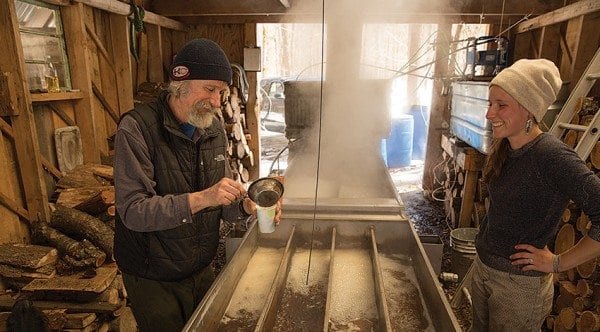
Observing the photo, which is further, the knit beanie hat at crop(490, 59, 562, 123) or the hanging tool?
the hanging tool

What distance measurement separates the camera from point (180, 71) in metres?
1.84

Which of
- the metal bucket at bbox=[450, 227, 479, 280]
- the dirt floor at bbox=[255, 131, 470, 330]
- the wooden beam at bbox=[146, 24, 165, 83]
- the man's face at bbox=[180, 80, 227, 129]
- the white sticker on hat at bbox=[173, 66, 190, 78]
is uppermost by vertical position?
the wooden beam at bbox=[146, 24, 165, 83]

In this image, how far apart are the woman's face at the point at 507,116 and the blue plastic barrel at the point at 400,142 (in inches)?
261

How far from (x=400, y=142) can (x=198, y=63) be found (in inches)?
289

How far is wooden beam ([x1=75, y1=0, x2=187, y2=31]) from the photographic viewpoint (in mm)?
3899

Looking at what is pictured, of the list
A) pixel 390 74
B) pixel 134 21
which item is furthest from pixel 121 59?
pixel 390 74

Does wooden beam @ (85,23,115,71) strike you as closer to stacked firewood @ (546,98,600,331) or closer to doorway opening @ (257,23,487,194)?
doorway opening @ (257,23,487,194)

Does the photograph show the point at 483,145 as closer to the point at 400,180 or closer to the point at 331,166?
the point at 331,166

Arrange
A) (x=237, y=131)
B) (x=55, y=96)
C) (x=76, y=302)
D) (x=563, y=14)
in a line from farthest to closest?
(x=237, y=131) < (x=563, y=14) < (x=55, y=96) < (x=76, y=302)

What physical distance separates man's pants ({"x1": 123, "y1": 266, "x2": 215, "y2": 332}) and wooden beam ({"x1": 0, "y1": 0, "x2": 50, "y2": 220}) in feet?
5.83

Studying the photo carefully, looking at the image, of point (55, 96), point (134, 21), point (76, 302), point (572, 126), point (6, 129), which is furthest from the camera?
point (134, 21)

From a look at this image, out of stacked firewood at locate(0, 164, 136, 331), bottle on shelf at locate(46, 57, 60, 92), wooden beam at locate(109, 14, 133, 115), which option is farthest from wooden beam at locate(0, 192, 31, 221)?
wooden beam at locate(109, 14, 133, 115)

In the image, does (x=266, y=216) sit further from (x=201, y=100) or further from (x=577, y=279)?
(x=577, y=279)

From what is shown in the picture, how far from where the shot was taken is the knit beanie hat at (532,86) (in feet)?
5.83
